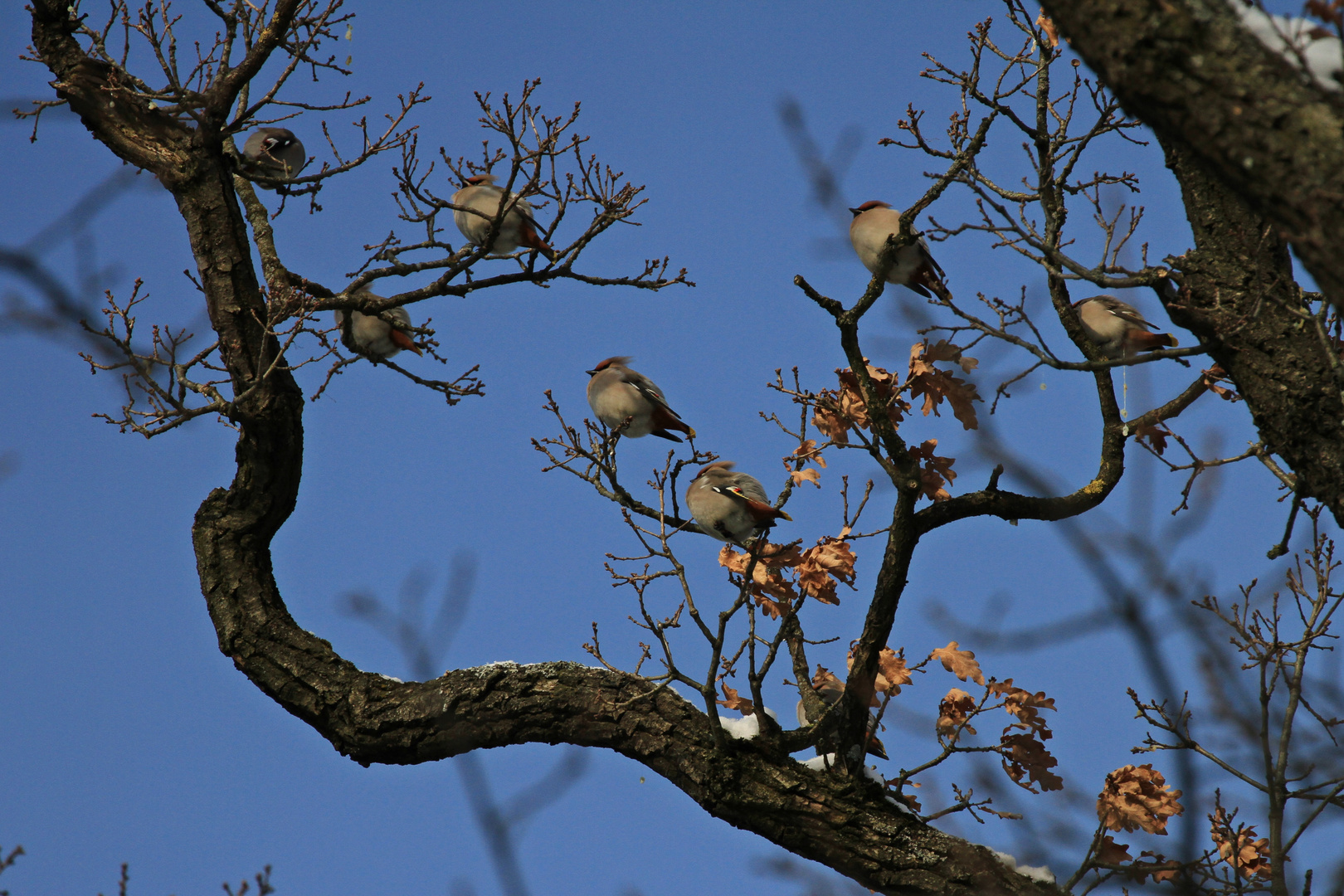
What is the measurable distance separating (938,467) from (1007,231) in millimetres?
→ 1384

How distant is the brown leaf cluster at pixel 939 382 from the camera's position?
13.9 feet

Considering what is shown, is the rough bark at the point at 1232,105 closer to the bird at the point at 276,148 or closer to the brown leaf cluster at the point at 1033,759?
the brown leaf cluster at the point at 1033,759

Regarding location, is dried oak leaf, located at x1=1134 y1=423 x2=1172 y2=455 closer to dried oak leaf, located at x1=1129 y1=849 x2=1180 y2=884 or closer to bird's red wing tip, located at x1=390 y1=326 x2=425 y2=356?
dried oak leaf, located at x1=1129 y1=849 x2=1180 y2=884

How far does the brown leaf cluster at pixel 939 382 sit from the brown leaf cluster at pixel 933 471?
0.16 m

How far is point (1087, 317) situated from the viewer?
5.60 metres

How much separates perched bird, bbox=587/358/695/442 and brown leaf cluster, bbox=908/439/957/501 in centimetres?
115

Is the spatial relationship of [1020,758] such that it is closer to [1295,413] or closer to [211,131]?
[1295,413]

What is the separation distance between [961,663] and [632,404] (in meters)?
1.92

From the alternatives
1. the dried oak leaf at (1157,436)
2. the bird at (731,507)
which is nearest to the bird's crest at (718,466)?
the bird at (731,507)

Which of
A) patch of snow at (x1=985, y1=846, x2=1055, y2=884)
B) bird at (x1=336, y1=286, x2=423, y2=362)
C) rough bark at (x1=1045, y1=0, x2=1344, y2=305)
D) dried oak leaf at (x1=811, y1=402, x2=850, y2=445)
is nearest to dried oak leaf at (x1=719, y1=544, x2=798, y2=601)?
dried oak leaf at (x1=811, y1=402, x2=850, y2=445)

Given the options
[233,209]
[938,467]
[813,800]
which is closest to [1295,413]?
[938,467]

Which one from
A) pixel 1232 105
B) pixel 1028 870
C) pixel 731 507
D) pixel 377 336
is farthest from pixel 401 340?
pixel 1232 105

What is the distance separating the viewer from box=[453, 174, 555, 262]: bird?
5.28 metres

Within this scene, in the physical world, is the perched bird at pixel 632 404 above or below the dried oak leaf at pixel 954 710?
above
